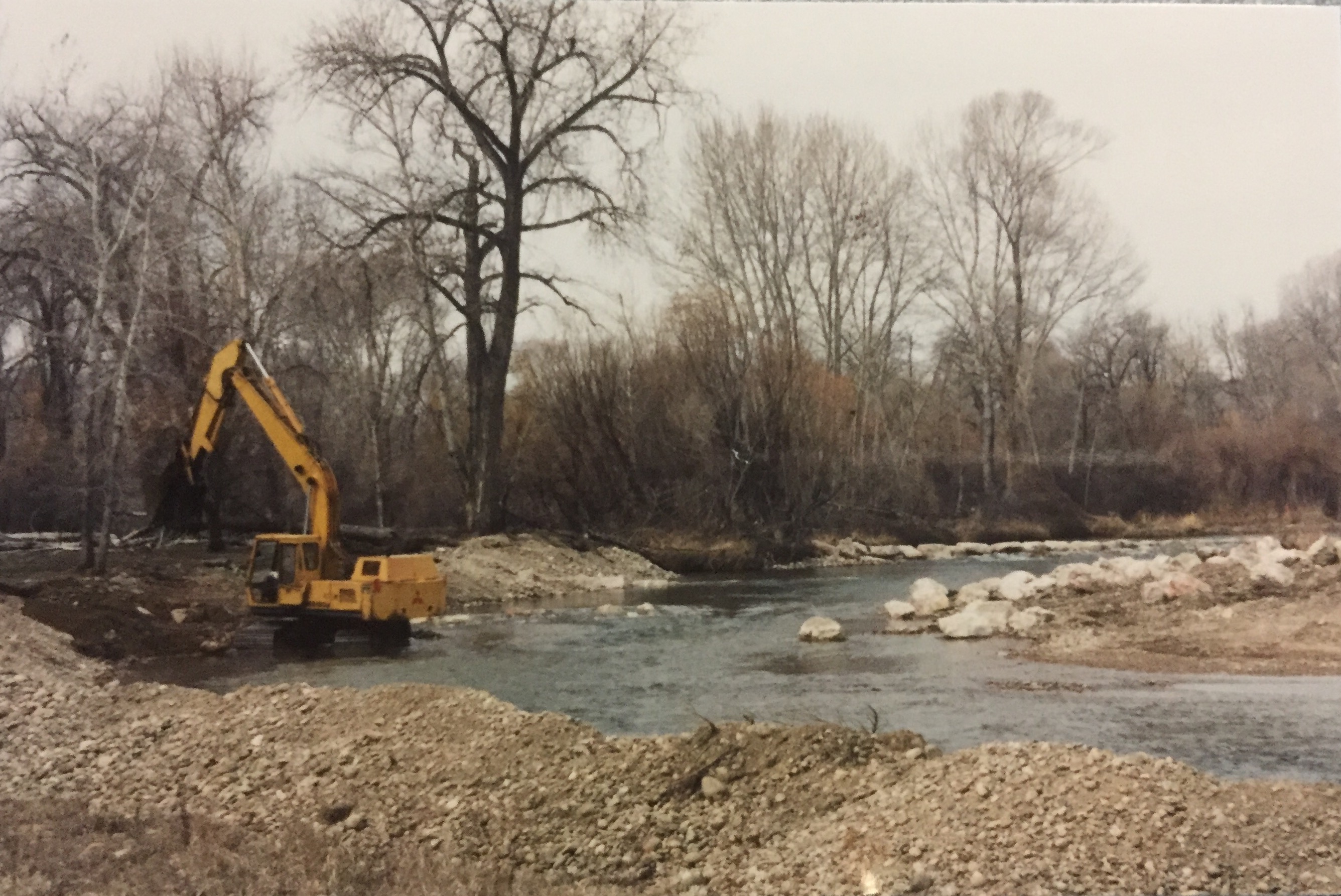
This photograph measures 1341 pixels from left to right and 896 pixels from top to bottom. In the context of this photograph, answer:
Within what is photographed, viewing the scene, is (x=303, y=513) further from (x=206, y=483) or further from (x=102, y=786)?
(x=102, y=786)

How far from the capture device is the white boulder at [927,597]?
5.48m

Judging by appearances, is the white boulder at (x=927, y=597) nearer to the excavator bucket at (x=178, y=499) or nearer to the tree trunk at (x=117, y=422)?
the excavator bucket at (x=178, y=499)

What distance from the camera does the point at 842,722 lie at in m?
4.11

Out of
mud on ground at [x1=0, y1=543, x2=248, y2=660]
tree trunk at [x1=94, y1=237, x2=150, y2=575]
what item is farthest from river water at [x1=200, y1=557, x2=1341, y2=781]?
tree trunk at [x1=94, y1=237, x2=150, y2=575]

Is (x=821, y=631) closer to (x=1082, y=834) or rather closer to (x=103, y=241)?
(x=1082, y=834)

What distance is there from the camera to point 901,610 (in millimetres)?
5531

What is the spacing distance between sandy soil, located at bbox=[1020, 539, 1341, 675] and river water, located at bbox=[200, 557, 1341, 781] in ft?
0.50

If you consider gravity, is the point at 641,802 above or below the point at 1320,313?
below

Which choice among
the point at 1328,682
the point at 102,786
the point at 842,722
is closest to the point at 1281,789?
the point at 1328,682

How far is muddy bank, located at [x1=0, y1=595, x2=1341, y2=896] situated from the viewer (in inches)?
130

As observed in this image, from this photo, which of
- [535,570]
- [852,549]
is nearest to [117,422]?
[535,570]

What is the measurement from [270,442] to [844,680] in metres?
3.18

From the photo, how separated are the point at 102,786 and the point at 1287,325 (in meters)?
5.46

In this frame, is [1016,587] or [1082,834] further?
[1016,587]
